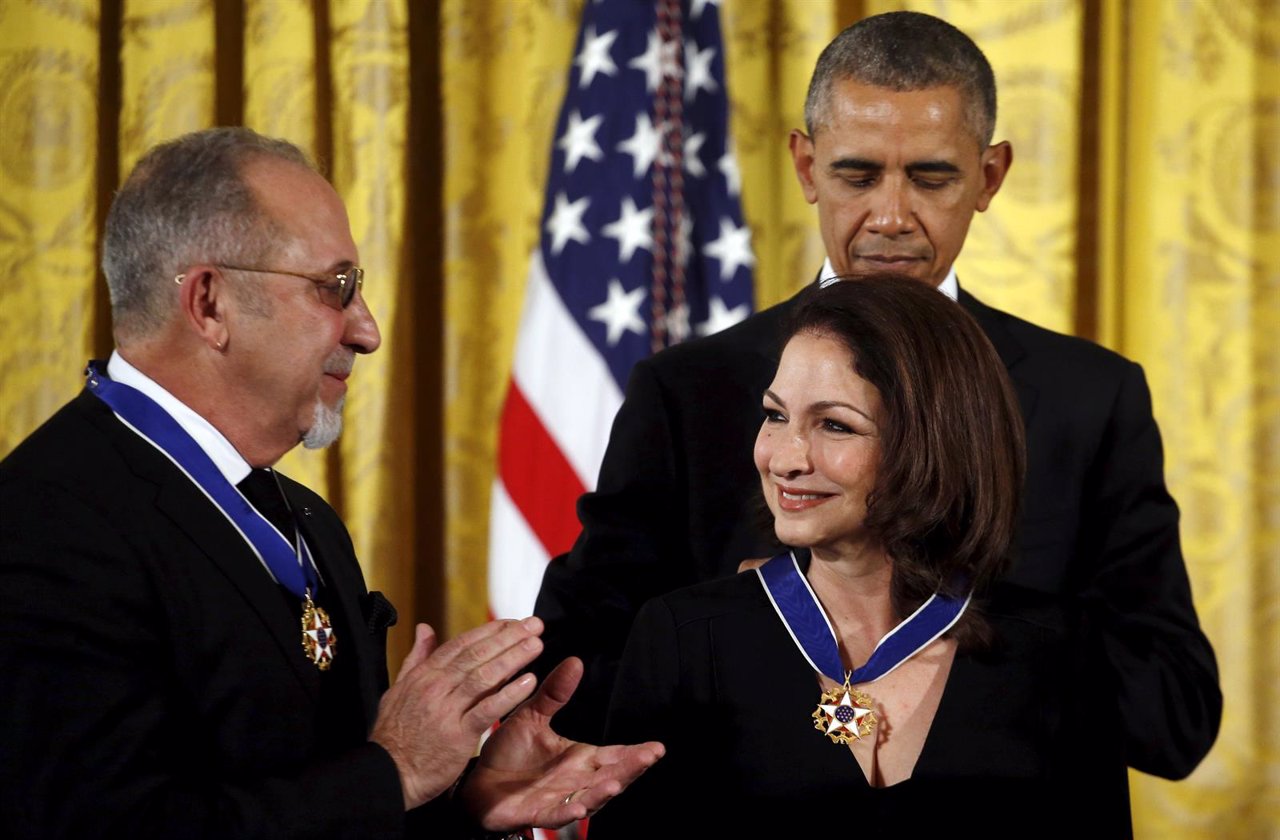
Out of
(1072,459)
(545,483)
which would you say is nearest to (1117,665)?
(1072,459)

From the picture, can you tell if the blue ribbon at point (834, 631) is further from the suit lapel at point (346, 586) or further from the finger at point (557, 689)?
the suit lapel at point (346, 586)

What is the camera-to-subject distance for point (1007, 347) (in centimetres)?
254

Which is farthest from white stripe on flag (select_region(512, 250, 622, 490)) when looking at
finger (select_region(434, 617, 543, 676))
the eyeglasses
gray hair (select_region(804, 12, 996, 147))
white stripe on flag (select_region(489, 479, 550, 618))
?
finger (select_region(434, 617, 543, 676))

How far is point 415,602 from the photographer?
13.5ft

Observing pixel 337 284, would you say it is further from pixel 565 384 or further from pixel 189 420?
pixel 565 384

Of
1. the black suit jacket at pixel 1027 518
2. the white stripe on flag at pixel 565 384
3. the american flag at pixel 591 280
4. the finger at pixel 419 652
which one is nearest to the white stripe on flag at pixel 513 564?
the american flag at pixel 591 280

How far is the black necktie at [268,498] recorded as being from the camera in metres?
2.13

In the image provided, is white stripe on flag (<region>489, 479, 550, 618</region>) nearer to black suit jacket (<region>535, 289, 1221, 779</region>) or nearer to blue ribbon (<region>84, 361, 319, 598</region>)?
black suit jacket (<region>535, 289, 1221, 779</region>)

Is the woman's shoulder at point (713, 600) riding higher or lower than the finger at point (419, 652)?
higher

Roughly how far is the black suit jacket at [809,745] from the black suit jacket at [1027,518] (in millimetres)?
210

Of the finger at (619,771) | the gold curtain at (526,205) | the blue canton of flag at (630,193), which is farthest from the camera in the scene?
the gold curtain at (526,205)

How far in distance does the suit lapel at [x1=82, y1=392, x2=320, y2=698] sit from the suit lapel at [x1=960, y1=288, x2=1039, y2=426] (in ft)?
3.80

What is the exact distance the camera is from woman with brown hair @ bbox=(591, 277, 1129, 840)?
1980 millimetres

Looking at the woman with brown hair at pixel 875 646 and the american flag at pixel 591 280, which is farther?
the american flag at pixel 591 280
